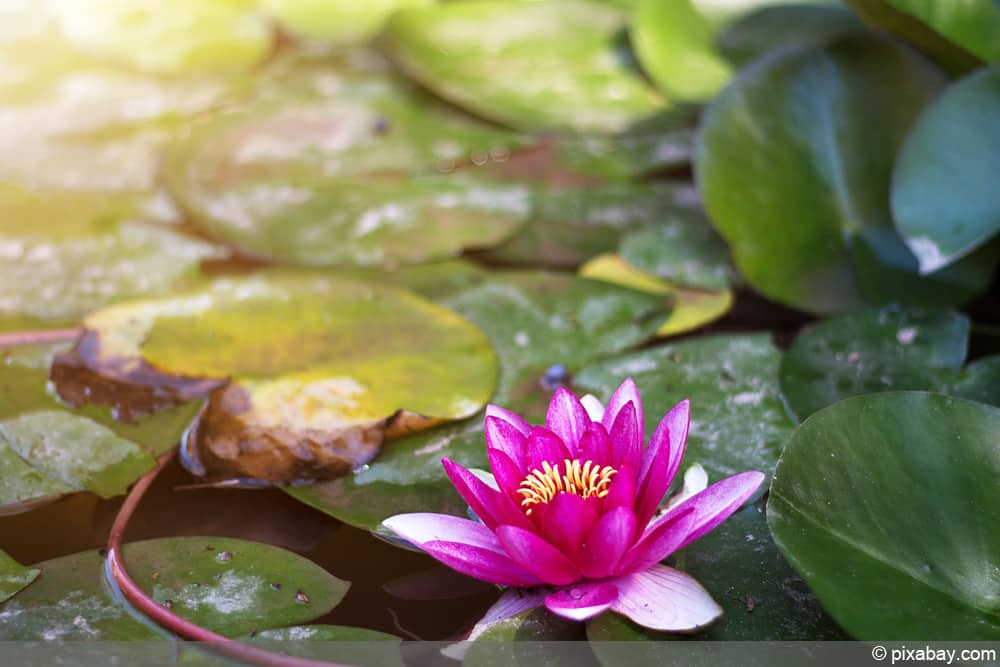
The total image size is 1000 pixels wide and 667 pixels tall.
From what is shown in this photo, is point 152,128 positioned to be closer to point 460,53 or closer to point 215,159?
point 215,159

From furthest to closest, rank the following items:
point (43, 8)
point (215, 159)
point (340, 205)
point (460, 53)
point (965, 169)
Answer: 1. point (43, 8)
2. point (460, 53)
3. point (215, 159)
4. point (340, 205)
5. point (965, 169)

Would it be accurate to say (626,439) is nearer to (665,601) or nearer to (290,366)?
(665,601)

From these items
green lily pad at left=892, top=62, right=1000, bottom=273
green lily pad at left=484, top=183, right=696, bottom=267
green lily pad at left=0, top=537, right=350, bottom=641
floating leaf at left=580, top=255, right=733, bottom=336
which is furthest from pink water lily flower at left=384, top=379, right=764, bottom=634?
green lily pad at left=484, top=183, right=696, bottom=267

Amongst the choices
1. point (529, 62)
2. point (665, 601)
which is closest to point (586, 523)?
point (665, 601)

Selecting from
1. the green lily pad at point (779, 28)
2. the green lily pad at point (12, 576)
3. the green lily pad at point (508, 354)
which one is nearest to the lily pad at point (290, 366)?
the green lily pad at point (508, 354)

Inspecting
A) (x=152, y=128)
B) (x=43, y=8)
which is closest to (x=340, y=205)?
(x=152, y=128)

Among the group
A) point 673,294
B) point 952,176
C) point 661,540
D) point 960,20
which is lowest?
point 673,294

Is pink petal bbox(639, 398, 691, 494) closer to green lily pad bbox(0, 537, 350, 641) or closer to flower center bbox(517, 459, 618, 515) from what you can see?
flower center bbox(517, 459, 618, 515)
